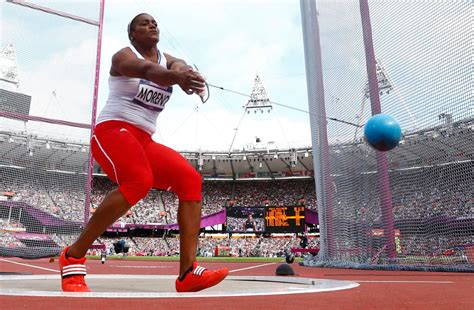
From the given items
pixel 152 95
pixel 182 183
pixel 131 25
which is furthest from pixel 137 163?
pixel 131 25

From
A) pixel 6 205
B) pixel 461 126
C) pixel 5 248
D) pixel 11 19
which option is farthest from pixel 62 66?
pixel 461 126

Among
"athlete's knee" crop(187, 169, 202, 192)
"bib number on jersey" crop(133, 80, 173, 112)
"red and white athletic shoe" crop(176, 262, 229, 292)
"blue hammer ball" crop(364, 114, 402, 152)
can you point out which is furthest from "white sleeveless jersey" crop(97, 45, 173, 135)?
"blue hammer ball" crop(364, 114, 402, 152)

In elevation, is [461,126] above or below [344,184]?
above

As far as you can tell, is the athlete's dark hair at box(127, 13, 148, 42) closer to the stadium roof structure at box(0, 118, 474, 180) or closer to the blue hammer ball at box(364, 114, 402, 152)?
the blue hammer ball at box(364, 114, 402, 152)

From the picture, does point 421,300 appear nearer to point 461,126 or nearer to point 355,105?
point 461,126

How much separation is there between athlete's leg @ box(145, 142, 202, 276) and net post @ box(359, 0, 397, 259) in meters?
5.46

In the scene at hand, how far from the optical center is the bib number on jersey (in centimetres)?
307

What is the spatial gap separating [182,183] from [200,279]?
0.68 m

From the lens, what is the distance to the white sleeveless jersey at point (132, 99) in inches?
120

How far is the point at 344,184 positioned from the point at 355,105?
5.15 ft

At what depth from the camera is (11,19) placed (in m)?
6.98

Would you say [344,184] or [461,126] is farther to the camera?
[344,184]

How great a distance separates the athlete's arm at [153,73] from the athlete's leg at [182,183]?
1.97 ft

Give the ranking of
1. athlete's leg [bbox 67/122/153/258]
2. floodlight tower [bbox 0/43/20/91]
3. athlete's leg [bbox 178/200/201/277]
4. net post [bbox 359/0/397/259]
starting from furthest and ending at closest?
net post [bbox 359/0/397/259] → floodlight tower [bbox 0/43/20/91] → athlete's leg [bbox 178/200/201/277] → athlete's leg [bbox 67/122/153/258]
